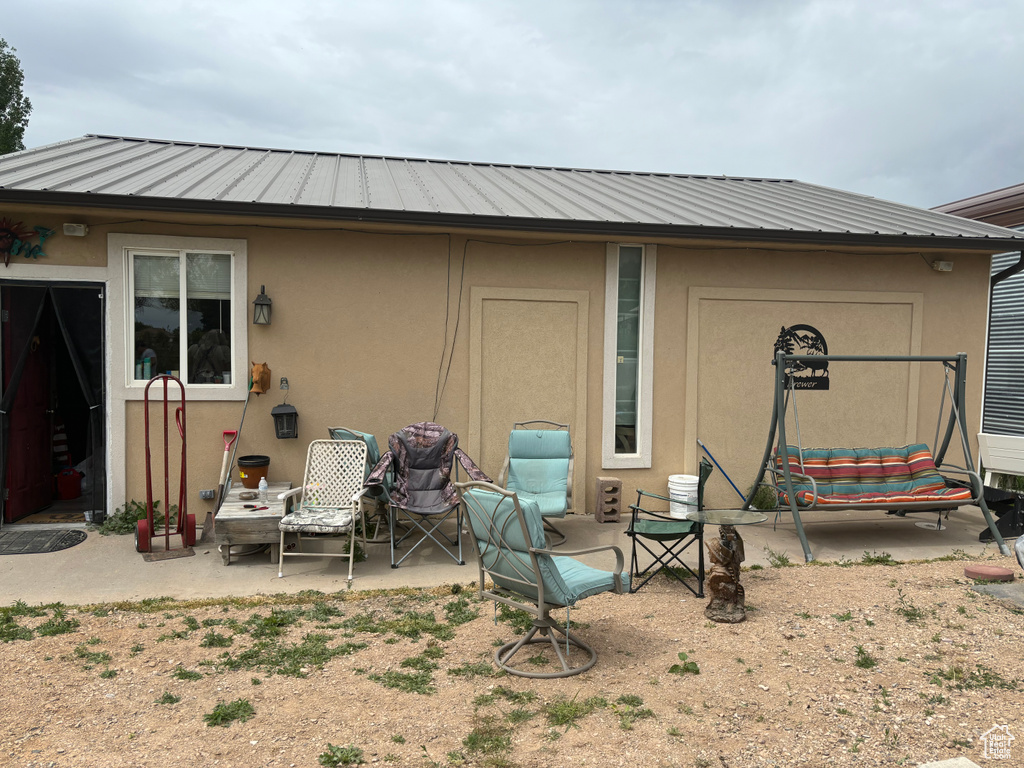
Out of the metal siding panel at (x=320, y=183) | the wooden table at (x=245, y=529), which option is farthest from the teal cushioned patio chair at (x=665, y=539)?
the metal siding panel at (x=320, y=183)

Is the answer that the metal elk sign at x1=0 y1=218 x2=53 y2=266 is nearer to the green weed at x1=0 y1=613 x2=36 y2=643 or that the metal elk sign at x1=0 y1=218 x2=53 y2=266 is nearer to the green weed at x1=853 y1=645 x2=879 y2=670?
the green weed at x1=0 y1=613 x2=36 y2=643

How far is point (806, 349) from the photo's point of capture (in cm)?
744

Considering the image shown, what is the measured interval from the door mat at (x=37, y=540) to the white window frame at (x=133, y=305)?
4.08 feet

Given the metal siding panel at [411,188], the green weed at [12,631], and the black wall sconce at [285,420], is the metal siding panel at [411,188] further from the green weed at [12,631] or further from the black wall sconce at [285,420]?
the green weed at [12,631]

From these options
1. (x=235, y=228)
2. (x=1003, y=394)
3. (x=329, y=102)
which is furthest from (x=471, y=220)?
(x=329, y=102)

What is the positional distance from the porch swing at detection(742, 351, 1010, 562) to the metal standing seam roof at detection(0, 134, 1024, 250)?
5.42 feet

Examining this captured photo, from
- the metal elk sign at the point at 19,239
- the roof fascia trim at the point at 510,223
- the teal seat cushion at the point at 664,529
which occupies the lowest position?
the teal seat cushion at the point at 664,529

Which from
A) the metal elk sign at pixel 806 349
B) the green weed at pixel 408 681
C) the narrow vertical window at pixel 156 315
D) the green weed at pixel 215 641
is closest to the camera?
the green weed at pixel 408 681

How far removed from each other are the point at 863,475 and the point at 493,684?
15.2ft

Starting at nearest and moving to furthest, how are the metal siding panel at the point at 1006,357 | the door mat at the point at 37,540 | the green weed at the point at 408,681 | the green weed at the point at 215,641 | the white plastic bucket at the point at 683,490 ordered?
the green weed at the point at 408,681, the green weed at the point at 215,641, the door mat at the point at 37,540, the white plastic bucket at the point at 683,490, the metal siding panel at the point at 1006,357

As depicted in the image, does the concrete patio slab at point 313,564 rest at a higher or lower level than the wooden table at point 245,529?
lower

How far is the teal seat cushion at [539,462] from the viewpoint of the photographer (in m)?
6.27

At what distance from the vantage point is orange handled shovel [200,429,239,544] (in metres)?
5.96

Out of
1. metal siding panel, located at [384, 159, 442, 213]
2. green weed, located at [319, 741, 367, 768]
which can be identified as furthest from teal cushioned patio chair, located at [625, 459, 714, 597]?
metal siding panel, located at [384, 159, 442, 213]
